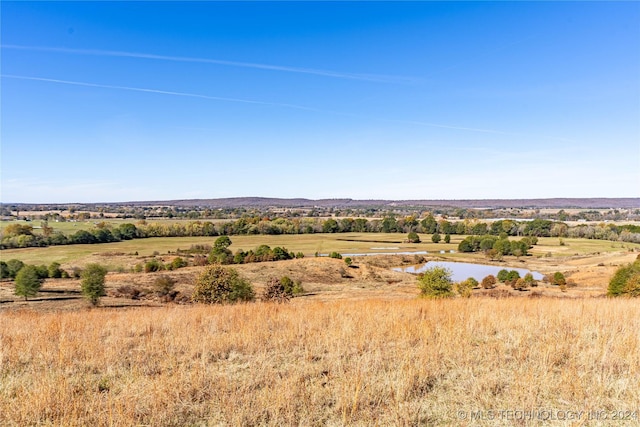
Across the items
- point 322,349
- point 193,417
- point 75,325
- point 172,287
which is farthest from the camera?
point 172,287

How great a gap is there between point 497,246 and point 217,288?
81704 millimetres

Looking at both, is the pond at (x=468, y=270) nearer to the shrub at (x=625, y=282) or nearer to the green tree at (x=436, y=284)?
the shrub at (x=625, y=282)

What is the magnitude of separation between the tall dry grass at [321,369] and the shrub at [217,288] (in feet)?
59.3

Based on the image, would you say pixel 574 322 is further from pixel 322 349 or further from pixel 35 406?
pixel 35 406

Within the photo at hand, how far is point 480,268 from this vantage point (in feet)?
245

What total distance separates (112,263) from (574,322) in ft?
261

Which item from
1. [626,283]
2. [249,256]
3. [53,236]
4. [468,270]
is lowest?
[468,270]

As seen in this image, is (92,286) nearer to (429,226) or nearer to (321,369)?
(321,369)

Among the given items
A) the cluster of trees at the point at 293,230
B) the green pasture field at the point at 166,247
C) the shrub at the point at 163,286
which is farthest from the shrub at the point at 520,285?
the cluster of trees at the point at 293,230

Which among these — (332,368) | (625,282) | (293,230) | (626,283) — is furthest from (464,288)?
(293,230)

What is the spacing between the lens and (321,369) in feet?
18.2

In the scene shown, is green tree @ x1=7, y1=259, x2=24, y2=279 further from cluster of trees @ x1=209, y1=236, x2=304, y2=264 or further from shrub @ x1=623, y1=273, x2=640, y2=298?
shrub @ x1=623, y1=273, x2=640, y2=298

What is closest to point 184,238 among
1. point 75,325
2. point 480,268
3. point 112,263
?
point 112,263

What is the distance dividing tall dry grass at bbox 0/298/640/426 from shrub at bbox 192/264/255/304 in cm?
1807
